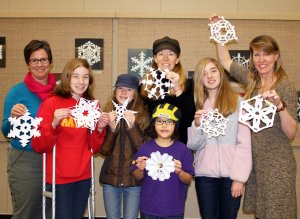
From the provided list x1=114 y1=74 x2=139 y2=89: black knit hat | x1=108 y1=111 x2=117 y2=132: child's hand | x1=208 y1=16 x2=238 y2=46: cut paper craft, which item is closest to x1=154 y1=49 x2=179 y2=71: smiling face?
x1=114 y1=74 x2=139 y2=89: black knit hat

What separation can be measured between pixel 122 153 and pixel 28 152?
0.74m

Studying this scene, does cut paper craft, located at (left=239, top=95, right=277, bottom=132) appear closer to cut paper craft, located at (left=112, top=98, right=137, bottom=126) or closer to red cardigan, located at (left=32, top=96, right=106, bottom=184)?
cut paper craft, located at (left=112, top=98, right=137, bottom=126)

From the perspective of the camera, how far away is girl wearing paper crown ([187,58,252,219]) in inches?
99.2

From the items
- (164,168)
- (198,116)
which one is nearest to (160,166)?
(164,168)

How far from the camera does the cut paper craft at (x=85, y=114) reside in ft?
8.43

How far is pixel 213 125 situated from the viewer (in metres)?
2.54

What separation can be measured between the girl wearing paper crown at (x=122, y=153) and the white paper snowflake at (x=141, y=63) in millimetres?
1331

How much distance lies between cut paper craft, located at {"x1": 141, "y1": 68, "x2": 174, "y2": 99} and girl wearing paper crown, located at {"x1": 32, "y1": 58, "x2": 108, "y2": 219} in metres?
0.41

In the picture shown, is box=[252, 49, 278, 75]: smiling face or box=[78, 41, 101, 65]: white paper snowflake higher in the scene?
box=[78, 41, 101, 65]: white paper snowflake

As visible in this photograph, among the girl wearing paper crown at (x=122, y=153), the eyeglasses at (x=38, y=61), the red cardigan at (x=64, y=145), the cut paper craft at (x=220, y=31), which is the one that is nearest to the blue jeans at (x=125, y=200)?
the girl wearing paper crown at (x=122, y=153)

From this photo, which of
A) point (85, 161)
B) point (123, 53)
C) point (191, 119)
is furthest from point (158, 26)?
point (85, 161)

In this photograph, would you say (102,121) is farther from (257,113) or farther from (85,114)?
(257,113)

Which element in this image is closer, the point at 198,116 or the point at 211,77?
the point at 198,116

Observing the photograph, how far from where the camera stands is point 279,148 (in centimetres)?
244
